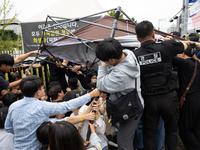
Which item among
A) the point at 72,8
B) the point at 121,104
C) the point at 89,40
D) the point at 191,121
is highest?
the point at 72,8

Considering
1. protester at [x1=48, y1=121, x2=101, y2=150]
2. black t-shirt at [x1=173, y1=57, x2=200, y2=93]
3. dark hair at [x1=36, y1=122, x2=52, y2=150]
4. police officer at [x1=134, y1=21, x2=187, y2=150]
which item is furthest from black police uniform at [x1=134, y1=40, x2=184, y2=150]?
dark hair at [x1=36, y1=122, x2=52, y2=150]

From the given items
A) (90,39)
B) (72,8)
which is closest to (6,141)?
(90,39)

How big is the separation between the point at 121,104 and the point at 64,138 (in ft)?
2.34

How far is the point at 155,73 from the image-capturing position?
6.05 feet

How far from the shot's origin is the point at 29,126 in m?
1.58

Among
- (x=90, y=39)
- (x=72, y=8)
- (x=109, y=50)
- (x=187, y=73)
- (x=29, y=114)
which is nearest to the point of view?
(x=109, y=50)

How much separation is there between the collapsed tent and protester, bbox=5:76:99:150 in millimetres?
1120

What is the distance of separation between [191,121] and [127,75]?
165cm

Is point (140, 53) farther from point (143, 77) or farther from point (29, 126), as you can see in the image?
point (29, 126)

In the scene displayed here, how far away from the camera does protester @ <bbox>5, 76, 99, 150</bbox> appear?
157 cm

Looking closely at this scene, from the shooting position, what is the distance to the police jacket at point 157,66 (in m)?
1.82

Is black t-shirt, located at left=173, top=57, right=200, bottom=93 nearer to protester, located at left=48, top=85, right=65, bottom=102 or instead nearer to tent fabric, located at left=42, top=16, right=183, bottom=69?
tent fabric, located at left=42, top=16, right=183, bottom=69

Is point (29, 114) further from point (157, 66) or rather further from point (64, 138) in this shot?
point (157, 66)

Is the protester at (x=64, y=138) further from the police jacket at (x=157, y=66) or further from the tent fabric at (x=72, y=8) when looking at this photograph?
the tent fabric at (x=72, y=8)
